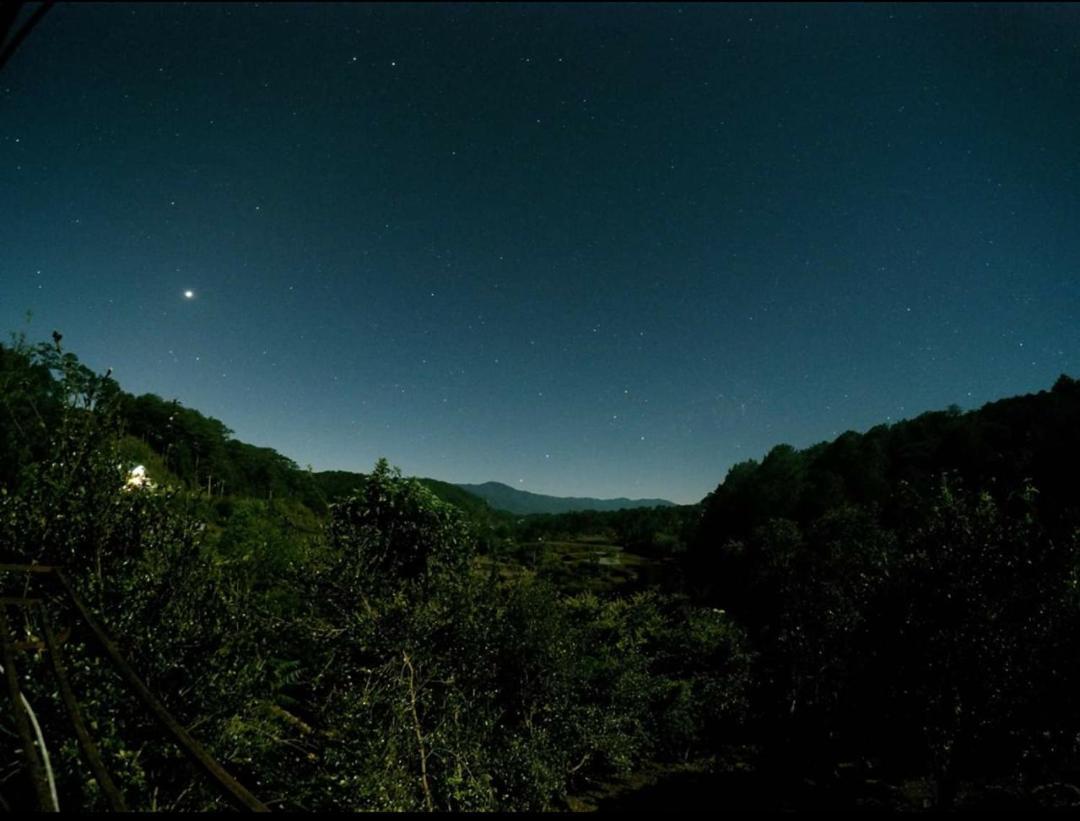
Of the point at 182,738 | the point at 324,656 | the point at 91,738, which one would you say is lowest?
the point at 324,656

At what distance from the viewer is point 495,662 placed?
16.9 m

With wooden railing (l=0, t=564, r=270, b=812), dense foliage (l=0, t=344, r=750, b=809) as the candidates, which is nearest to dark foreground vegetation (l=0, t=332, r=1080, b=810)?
dense foliage (l=0, t=344, r=750, b=809)

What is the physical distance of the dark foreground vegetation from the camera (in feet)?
33.9

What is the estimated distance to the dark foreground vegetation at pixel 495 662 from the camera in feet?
33.9

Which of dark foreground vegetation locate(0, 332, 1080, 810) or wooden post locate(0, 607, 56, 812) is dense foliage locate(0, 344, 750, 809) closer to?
dark foreground vegetation locate(0, 332, 1080, 810)

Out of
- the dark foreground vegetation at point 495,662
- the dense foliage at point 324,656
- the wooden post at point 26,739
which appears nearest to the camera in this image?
the wooden post at point 26,739

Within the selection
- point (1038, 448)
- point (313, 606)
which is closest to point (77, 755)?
point (313, 606)

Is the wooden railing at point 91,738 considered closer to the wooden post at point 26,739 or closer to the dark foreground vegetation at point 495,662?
the wooden post at point 26,739

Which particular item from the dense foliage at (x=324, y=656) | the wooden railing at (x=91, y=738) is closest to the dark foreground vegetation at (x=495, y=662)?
the dense foliage at (x=324, y=656)

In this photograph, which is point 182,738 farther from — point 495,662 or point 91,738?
point 495,662

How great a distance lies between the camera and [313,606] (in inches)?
570

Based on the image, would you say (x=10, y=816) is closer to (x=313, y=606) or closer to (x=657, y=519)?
(x=313, y=606)

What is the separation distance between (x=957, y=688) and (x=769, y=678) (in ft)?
34.6

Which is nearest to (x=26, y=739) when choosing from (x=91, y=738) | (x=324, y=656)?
(x=91, y=738)
